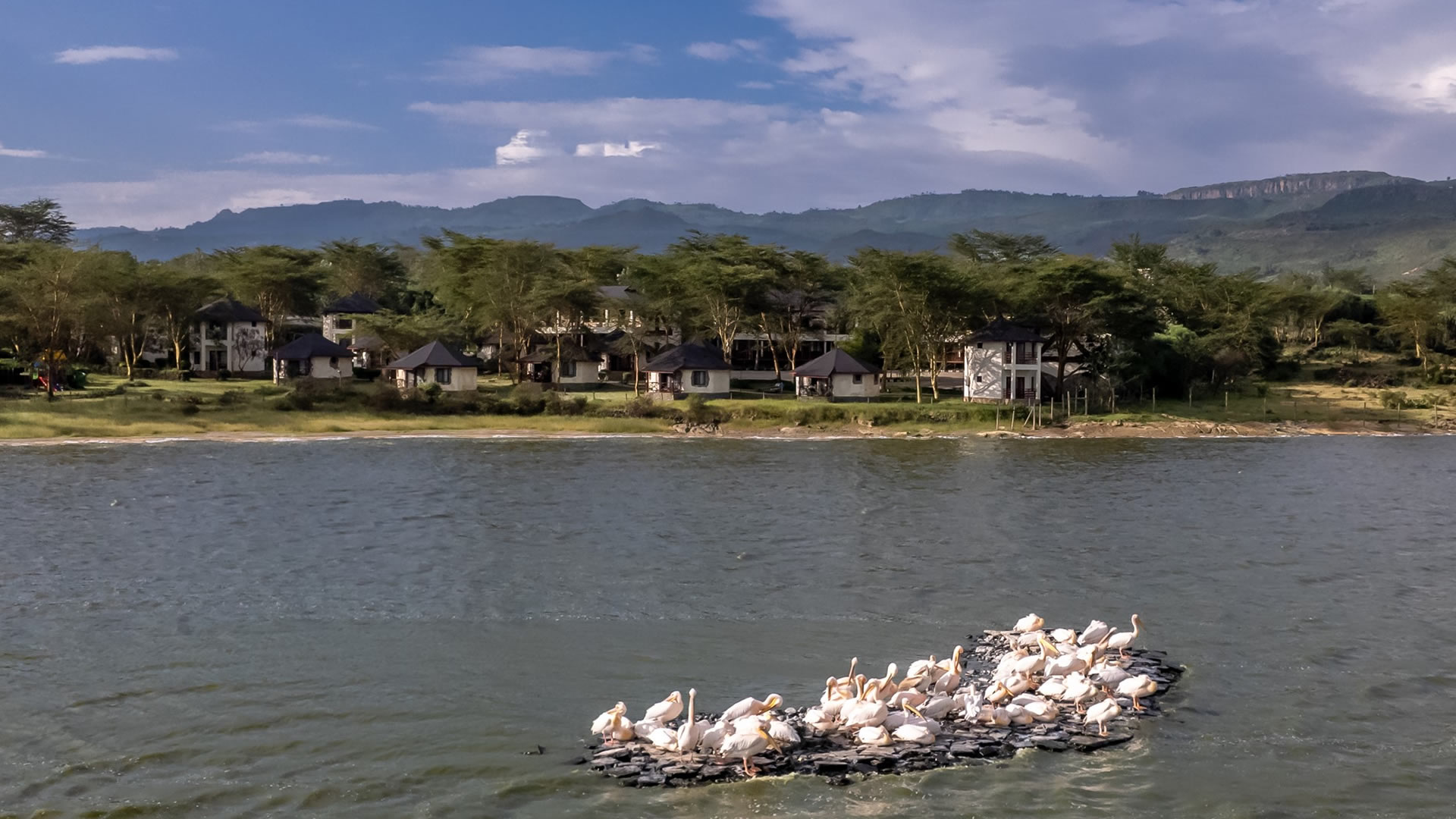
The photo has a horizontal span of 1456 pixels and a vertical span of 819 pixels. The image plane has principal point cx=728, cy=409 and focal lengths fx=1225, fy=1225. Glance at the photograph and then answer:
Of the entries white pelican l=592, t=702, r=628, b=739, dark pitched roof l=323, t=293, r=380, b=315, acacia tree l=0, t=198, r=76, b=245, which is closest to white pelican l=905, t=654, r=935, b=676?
white pelican l=592, t=702, r=628, b=739

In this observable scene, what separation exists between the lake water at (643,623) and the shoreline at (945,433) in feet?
39.3

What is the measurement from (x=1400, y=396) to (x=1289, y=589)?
47.3m

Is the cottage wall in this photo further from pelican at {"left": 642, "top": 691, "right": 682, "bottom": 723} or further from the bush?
pelican at {"left": 642, "top": 691, "right": 682, "bottom": 723}

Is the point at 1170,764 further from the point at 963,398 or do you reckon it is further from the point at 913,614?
the point at 963,398

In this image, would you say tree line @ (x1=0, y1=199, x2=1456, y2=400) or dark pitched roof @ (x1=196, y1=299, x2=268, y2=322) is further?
dark pitched roof @ (x1=196, y1=299, x2=268, y2=322)

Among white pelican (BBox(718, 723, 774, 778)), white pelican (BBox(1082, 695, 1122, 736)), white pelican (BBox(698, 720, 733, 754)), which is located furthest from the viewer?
white pelican (BBox(1082, 695, 1122, 736))

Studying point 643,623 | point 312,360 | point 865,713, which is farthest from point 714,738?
point 312,360

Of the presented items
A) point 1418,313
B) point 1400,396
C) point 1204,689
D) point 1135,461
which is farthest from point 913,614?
point 1418,313

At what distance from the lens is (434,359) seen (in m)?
64.6

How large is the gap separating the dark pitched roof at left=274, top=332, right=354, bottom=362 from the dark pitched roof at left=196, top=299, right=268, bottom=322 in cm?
504

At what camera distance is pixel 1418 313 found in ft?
253

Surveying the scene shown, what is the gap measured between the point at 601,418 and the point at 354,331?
82.3 ft

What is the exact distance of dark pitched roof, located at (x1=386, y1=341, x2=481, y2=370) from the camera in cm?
6444

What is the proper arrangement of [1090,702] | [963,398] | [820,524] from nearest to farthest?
[1090,702] < [820,524] < [963,398]
